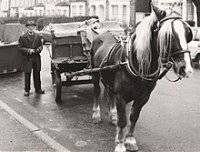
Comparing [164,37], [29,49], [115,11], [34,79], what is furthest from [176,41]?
[115,11]

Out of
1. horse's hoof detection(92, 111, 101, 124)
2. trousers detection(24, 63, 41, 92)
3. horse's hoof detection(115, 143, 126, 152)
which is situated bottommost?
horse's hoof detection(115, 143, 126, 152)

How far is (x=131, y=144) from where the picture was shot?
17.8 feet

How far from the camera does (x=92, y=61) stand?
22.3 ft

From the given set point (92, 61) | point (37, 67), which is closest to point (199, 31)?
point (37, 67)

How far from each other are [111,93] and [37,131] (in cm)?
139

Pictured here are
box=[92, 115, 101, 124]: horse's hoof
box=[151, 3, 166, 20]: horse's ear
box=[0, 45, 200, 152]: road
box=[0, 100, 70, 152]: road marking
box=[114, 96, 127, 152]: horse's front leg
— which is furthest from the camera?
box=[92, 115, 101, 124]: horse's hoof

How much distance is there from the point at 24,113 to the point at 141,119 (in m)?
2.32

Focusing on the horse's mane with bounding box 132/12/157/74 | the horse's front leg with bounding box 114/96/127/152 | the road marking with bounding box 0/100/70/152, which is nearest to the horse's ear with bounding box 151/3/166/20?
the horse's mane with bounding box 132/12/157/74

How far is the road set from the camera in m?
→ 5.66

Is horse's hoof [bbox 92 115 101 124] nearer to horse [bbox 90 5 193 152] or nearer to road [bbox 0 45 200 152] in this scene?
road [bbox 0 45 200 152]

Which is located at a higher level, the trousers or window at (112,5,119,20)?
window at (112,5,119,20)

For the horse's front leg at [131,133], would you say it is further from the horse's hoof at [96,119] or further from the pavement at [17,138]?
the horse's hoof at [96,119]

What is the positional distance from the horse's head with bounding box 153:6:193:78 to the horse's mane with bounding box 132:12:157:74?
293 millimetres

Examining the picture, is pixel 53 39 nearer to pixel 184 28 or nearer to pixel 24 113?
pixel 24 113
